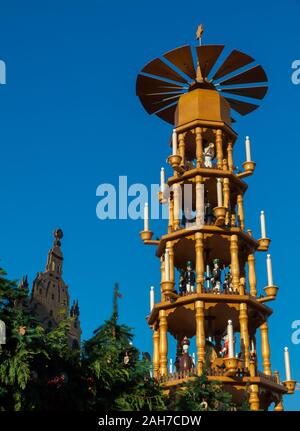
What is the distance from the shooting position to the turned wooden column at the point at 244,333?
97.5 feet

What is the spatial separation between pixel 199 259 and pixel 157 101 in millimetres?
9934

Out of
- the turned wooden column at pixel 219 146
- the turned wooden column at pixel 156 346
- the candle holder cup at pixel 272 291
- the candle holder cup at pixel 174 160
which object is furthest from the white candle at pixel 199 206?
the turned wooden column at pixel 156 346

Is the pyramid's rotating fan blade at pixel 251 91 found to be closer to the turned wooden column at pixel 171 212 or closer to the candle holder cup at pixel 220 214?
the turned wooden column at pixel 171 212

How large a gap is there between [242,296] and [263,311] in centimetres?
184

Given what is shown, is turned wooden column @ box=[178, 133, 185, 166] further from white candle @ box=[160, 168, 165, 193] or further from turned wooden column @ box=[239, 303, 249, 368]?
turned wooden column @ box=[239, 303, 249, 368]

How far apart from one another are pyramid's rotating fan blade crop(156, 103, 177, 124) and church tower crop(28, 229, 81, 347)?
15532 millimetres

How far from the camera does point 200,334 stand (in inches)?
1160

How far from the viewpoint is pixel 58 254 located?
54406mm

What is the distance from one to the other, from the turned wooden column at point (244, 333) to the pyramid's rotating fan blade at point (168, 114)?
12066mm

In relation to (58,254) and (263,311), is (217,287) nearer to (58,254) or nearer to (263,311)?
(263,311)

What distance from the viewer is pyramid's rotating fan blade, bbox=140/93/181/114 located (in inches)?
1476

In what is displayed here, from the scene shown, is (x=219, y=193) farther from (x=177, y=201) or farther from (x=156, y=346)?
(x=156, y=346)

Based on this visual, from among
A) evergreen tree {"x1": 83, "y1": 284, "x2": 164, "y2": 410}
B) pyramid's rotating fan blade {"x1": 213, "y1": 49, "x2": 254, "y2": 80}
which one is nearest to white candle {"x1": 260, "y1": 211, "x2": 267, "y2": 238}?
pyramid's rotating fan blade {"x1": 213, "y1": 49, "x2": 254, "y2": 80}

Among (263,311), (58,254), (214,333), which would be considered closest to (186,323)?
(214,333)
